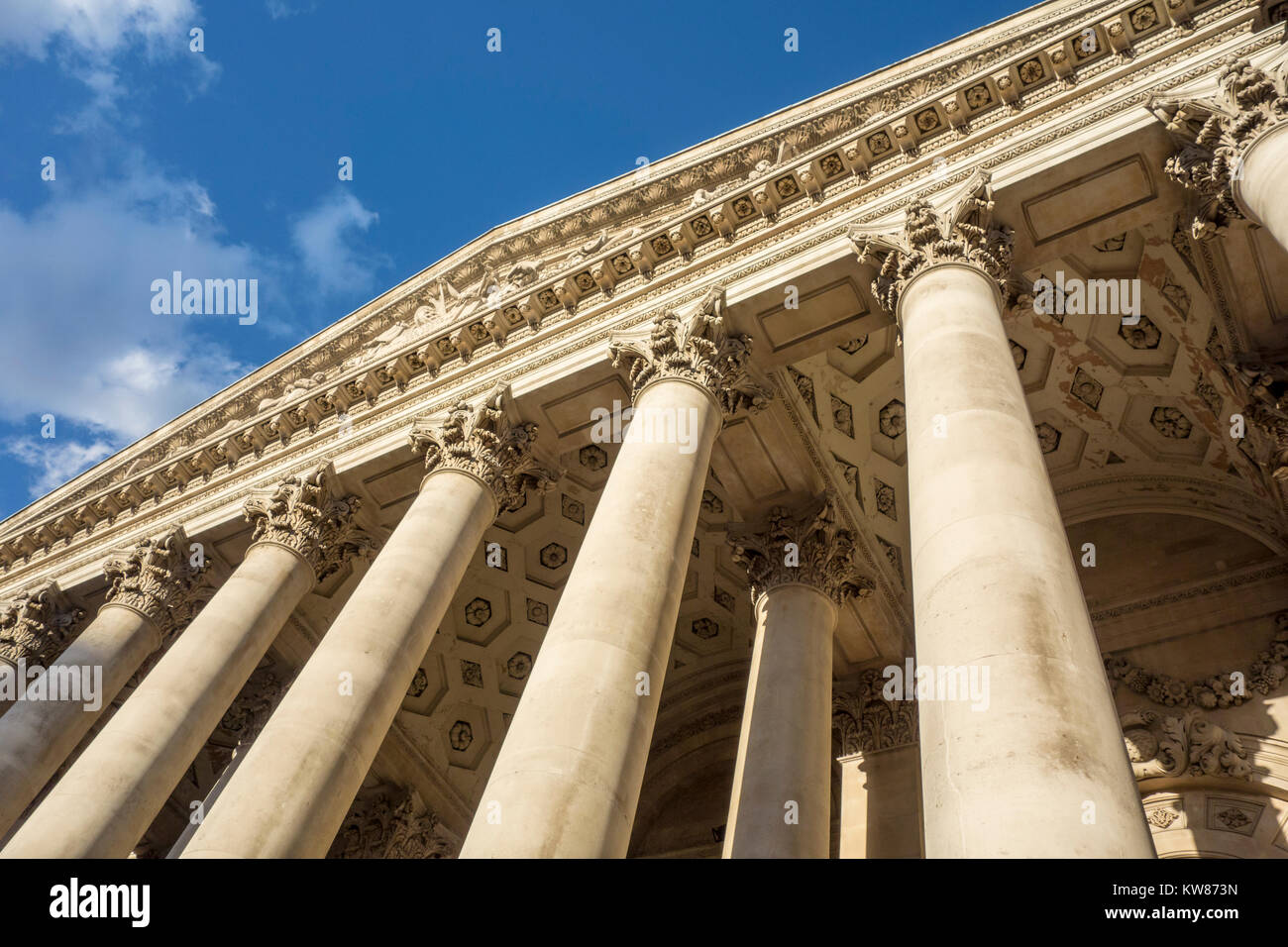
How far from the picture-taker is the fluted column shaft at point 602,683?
24.2 ft

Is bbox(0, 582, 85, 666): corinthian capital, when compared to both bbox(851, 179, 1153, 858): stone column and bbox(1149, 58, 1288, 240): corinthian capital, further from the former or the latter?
bbox(1149, 58, 1288, 240): corinthian capital

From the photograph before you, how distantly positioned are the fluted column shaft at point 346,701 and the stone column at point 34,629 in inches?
381

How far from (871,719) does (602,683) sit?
26.9 feet

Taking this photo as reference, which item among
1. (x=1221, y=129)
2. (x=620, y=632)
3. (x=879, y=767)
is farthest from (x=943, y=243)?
(x=879, y=767)

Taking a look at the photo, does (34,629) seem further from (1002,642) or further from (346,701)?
(1002,642)

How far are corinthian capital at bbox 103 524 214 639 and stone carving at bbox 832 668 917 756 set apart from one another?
37.5ft

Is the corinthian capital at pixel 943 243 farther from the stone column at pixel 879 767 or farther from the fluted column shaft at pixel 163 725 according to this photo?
the fluted column shaft at pixel 163 725

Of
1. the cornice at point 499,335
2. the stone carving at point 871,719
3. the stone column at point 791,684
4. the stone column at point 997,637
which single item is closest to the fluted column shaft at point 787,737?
the stone column at point 791,684

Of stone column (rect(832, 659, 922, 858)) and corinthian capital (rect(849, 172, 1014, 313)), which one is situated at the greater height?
corinthian capital (rect(849, 172, 1014, 313))

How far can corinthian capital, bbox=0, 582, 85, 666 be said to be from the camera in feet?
58.5

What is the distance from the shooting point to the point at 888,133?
41.3 feet

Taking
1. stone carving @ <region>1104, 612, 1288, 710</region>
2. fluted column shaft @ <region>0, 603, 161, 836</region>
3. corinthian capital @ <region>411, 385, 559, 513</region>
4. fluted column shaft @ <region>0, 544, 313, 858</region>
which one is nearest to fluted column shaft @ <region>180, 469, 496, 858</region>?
corinthian capital @ <region>411, 385, 559, 513</region>

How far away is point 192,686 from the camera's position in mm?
13062
